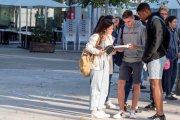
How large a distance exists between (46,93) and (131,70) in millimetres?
2841

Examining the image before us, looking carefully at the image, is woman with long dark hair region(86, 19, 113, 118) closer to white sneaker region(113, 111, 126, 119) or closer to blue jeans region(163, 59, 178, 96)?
white sneaker region(113, 111, 126, 119)

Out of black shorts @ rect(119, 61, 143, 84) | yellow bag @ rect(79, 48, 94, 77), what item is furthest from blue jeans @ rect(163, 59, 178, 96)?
yellow bag @ rect(79, 48, 94, 77)

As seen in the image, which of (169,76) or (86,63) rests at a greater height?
(86,63)

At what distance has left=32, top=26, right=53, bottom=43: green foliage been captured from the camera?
74.7ft

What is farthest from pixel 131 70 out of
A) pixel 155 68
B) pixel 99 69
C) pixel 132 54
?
pixel 155 68

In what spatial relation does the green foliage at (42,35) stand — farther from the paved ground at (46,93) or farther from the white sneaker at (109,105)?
the white sneaker at (109,105)

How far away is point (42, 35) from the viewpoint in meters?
22.9

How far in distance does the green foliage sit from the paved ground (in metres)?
4.23

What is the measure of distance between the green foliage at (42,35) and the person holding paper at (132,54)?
13.9m

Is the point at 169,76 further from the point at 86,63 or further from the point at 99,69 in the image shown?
the point at 86,63

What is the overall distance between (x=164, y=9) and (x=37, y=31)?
13.0 m

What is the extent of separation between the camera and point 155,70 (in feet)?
28.1

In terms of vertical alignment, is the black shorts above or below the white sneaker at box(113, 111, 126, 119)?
above

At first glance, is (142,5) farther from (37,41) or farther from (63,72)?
(37,41)
